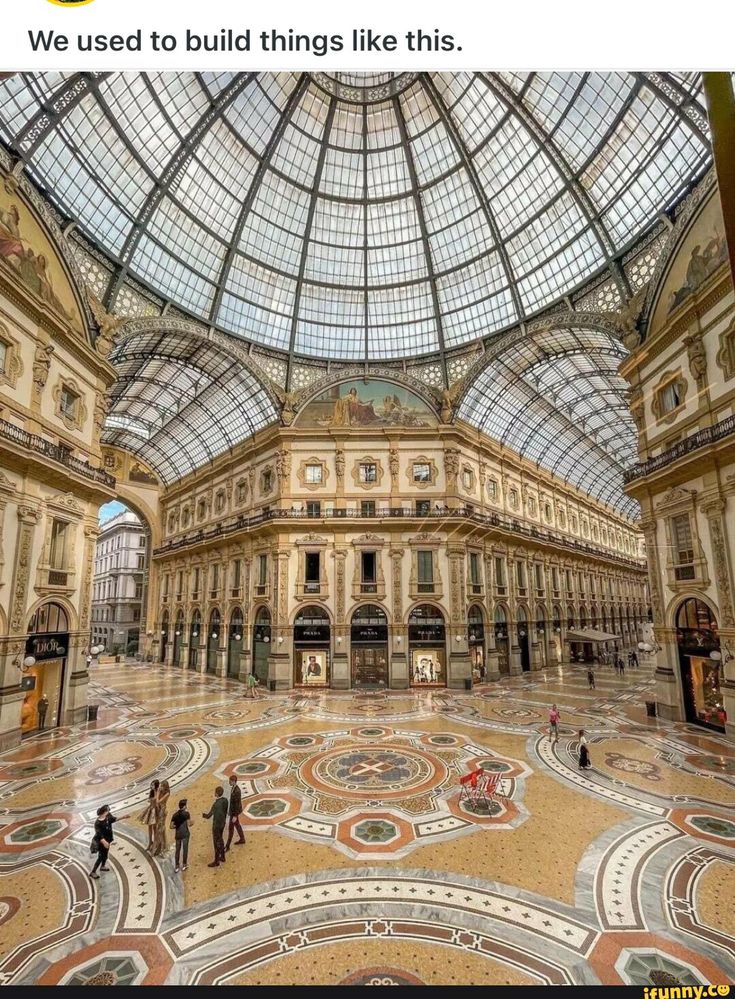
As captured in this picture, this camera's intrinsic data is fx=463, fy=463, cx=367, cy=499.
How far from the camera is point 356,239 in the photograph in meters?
37.2

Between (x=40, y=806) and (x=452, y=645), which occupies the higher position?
(x=452, y=645)

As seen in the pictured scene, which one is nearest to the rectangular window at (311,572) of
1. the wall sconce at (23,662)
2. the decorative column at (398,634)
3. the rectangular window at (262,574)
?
the rectangular window at (262,574)

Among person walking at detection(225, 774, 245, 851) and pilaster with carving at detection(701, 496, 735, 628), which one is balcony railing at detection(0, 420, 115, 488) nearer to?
person walking at detection(225, 774, 245, 851)

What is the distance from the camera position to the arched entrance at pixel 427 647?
108 feet

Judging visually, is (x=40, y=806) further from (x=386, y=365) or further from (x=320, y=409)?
(x=386, y=365)

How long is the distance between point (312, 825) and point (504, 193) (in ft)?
123

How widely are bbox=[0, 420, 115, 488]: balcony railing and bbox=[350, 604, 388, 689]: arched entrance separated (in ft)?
61.3

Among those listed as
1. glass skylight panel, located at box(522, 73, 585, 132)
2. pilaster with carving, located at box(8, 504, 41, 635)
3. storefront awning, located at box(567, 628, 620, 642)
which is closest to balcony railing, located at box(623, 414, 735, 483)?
glass skylight panel, located at box(522, 73, 585, 132)

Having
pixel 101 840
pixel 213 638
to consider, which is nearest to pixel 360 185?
pixel 213 638

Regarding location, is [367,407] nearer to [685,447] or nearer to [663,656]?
[685,447]

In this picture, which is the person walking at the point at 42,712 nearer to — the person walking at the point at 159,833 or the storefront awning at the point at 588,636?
the person walking at the point at 159,833

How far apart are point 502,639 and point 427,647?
28.4 ft

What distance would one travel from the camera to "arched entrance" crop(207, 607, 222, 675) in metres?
41.5

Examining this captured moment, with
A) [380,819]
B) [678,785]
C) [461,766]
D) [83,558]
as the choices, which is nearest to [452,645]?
[461,766]
